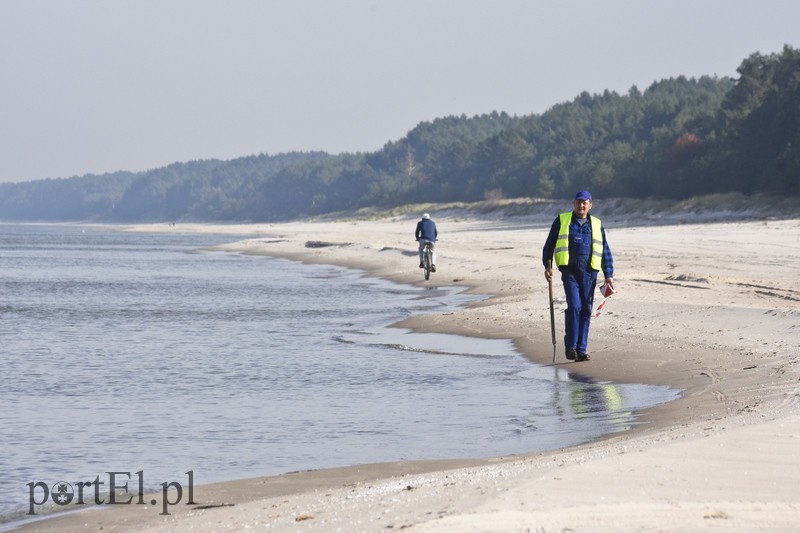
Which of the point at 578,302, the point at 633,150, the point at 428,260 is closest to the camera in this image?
the point at 578,302

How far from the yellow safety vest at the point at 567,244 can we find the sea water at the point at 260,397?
48.3 inches

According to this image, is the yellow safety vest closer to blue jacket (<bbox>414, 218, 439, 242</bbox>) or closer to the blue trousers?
the blue trousers

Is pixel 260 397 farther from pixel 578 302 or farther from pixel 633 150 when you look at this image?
pixel 633 150

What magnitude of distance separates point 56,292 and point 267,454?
20.5m

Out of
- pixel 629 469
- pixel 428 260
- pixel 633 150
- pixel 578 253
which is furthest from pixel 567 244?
pixel 633 150

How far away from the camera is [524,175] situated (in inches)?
4227

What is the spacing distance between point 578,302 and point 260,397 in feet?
11.7

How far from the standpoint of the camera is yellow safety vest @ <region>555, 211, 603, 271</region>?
1165 centimetres

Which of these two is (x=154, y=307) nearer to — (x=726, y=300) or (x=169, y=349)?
(x=169, y=349)

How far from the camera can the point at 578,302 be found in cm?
1191

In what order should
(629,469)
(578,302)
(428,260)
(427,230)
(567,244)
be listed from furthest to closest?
(428,260) → (427,230) → (578,302) → (567,244) → (629,469)

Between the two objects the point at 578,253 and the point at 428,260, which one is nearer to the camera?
the point at 578,253

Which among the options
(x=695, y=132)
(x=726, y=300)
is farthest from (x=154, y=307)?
(x=695, y=132)

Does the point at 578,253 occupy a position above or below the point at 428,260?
above
